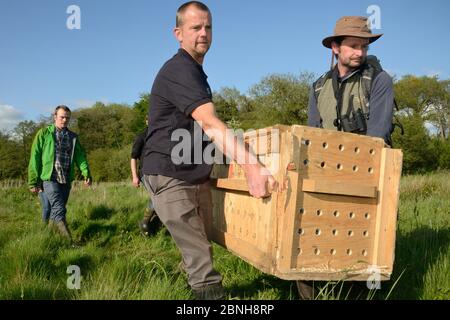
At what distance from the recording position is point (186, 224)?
2.84 meters

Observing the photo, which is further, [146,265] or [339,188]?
[146,265]

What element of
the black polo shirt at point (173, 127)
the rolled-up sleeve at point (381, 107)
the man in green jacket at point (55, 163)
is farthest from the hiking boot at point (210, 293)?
the man in green jacket at point (55, 163)

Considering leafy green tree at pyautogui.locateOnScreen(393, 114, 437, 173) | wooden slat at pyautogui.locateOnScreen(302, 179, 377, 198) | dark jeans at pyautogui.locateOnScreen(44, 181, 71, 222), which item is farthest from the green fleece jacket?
leafy green tree at pyautogui.locateOnScreen(393, 114, 437, 173)

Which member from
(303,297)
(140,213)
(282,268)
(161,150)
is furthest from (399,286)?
(140,213)

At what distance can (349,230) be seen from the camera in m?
2.74

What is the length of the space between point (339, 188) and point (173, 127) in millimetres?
1129

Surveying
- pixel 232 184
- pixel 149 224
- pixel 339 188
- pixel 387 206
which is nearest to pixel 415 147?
pixel 149 224

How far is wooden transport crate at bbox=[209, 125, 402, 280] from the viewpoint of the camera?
2.50 meters

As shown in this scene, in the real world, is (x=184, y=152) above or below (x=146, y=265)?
above

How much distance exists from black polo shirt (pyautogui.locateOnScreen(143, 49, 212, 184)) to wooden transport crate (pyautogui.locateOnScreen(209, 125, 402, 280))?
14.3 inches

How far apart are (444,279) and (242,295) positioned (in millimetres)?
1589

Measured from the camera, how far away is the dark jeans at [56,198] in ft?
20.2

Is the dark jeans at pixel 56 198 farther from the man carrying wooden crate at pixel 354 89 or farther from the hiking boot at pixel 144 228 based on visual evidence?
the man carrying wooden crate at pixel 354 89

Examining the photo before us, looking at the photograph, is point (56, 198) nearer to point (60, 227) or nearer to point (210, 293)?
point (60, 227)
